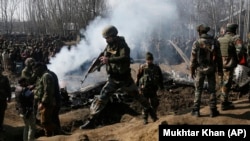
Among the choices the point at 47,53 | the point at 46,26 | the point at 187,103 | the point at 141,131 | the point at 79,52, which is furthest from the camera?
the point at 46,26

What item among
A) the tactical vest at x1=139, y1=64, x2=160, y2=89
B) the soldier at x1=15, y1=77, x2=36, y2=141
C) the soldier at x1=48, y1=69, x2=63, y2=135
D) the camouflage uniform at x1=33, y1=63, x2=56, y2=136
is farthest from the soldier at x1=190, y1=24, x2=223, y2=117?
the soldier at x1=15, y1=77, x2=36, y2=141

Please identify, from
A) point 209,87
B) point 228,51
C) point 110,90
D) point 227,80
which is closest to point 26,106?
point 110,90

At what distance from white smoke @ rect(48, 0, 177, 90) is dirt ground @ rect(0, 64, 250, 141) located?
3.48 meters

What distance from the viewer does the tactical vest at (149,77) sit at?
29.9ft

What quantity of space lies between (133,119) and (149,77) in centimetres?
253

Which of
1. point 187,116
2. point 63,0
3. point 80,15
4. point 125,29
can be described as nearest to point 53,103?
point 187,116

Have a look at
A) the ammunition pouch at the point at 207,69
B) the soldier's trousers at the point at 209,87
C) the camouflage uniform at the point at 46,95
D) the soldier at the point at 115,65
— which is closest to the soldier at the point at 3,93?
the camouflage uniform at the point at 46,95

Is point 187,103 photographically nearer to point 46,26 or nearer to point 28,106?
point 28,106

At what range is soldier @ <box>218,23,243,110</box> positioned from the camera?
7719mm

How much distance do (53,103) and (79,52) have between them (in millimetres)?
12937

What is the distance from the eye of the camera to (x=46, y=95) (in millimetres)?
8016

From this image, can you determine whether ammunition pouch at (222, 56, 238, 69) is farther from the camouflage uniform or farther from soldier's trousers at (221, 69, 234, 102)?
the camouflage uniform

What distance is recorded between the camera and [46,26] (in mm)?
62719

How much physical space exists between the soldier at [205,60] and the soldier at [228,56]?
0.72 meters
